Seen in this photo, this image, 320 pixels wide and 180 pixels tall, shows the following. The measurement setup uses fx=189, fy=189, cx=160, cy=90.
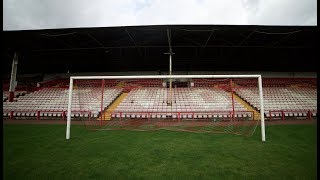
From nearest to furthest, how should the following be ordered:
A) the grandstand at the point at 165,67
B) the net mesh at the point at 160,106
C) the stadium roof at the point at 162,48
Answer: the net mesh at the point at 160,106, the grandstand at the point at 165,67, the stadium roof at the point at 162,48

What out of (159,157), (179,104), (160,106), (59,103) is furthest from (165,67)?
(159,157)

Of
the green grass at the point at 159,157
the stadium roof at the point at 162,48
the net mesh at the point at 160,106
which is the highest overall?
the stadium roof at the point at 162,48

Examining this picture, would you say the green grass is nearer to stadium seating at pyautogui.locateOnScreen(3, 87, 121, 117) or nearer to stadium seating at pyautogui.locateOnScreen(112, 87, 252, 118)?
stadium seating at pyautogui.locateOnScreen(112, 87, 252, 118)

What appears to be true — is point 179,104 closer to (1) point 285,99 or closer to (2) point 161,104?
(2) point 161,104

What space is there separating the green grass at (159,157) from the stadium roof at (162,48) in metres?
7.24

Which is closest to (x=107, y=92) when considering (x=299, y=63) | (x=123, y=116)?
(x=123, y=116)

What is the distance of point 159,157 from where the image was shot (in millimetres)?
4742

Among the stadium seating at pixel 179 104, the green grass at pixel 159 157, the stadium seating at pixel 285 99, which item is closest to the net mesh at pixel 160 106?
the stadium seating at pixel 179 104

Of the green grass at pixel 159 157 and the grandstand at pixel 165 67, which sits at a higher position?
the grandstand at pixel 165 67

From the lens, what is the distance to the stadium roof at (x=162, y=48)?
38.8ft

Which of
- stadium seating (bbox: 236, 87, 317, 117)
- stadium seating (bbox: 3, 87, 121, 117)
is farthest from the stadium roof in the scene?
stadium seating (bbox: 3, 87, 121, 117)

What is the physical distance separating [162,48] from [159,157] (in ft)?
41.0

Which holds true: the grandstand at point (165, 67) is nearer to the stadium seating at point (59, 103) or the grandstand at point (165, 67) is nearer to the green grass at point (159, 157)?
the stadium seating at point (59, 103)

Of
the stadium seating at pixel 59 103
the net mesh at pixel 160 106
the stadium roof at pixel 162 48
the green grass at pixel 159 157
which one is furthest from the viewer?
the stadium seating at pixel 59 103
